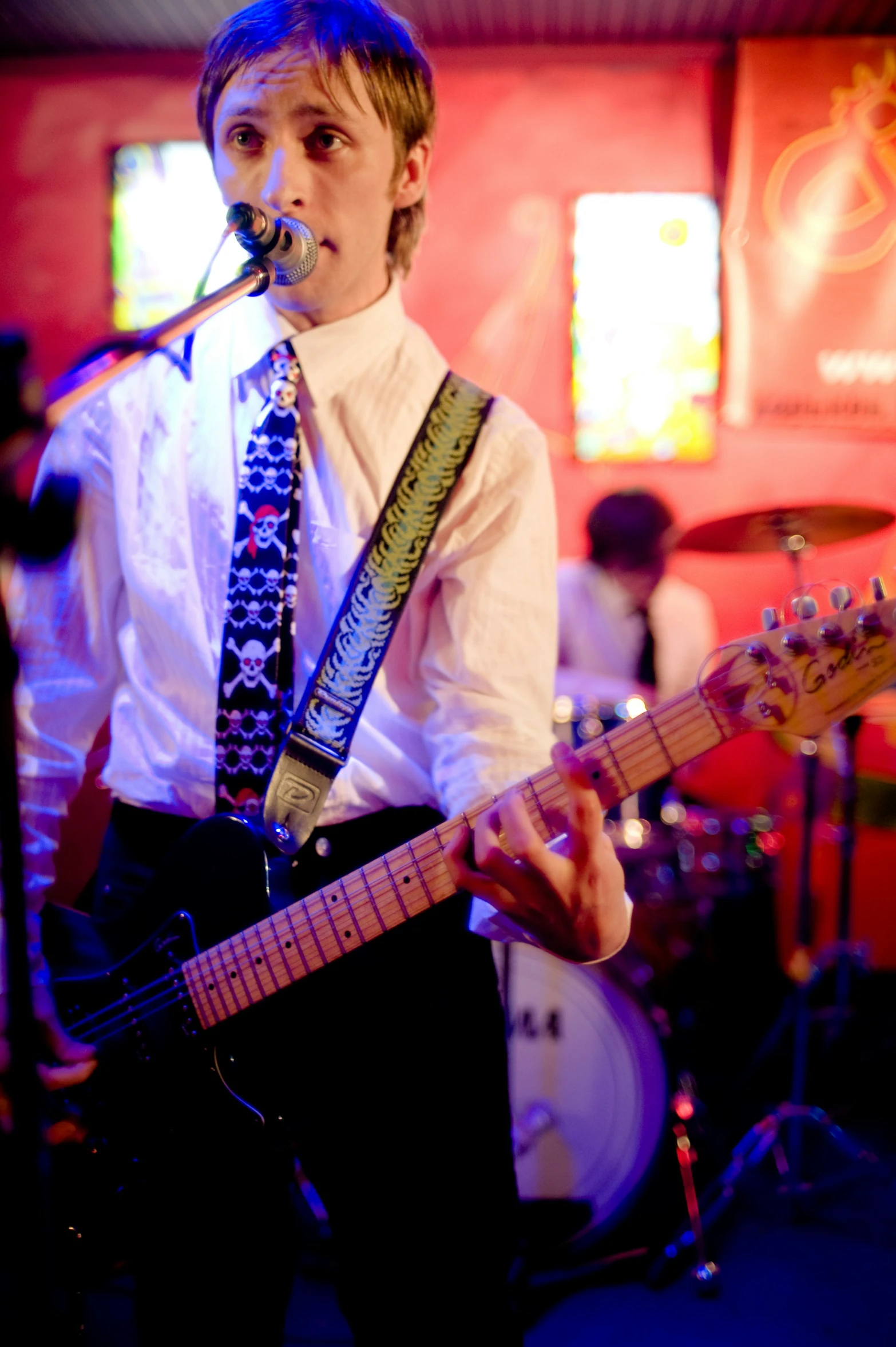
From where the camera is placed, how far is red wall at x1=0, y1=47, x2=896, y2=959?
12.8ft

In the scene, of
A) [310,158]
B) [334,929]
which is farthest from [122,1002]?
[310,158]

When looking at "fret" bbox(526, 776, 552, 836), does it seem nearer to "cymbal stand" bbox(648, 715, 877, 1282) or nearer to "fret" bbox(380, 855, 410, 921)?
"fret" bbox(380, 855, 410, 921)

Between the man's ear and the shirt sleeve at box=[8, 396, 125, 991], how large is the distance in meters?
0.51

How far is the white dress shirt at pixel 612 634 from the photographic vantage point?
3.60m

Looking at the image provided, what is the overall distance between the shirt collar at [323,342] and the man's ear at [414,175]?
0.49ft

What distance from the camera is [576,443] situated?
397 cm

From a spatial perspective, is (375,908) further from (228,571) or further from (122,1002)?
(228,571)

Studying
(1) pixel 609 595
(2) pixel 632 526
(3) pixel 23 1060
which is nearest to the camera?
(3) pixel 23 1060

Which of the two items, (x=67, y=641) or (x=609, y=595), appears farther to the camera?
(x=609, y=595)

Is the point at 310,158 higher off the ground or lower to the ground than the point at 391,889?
higher

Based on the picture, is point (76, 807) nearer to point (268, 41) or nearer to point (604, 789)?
point (604, 789)

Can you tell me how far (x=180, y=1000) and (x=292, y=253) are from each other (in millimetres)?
871

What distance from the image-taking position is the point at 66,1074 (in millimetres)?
1103

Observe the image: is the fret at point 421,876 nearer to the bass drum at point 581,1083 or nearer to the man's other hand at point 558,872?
the man's other hand at point 558,872
